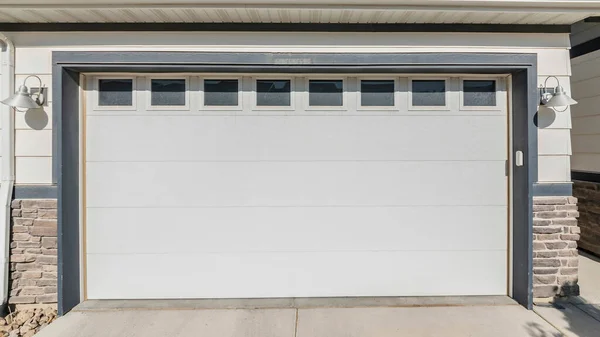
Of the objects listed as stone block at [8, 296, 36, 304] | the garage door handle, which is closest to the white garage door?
the garage door handle

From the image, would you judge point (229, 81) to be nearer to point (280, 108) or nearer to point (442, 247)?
point (280, 108)

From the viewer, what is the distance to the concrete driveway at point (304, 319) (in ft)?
9.04

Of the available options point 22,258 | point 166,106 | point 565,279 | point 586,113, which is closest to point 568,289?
point 565,279

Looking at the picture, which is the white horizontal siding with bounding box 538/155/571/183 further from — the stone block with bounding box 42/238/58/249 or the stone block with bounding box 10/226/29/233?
the stone block with bounding box 10/226/29/233

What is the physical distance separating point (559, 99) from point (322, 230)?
251 cm

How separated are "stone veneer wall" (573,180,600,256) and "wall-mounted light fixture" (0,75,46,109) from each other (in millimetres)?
6230

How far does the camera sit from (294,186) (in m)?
3.32

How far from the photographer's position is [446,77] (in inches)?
130

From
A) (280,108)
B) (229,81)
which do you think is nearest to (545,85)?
(280,108)

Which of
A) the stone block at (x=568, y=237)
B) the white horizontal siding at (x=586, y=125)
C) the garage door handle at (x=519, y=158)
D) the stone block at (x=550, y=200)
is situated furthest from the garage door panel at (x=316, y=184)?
the white horizontal siding at (x=586, y=125)

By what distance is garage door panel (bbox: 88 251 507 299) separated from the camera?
332 cm

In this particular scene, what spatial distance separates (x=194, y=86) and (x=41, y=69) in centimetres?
140

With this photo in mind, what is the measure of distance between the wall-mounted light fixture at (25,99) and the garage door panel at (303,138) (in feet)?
1.84

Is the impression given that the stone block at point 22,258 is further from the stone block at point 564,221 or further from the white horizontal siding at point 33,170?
the stone block at point 564,221
